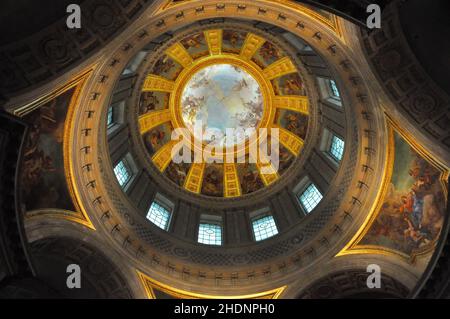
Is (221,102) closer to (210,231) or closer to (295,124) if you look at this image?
(295,124)

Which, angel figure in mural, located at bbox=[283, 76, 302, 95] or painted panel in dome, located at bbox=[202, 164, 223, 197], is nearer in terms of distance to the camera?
angel figure in mural, located at bbox=[283, 76, 302, 95]

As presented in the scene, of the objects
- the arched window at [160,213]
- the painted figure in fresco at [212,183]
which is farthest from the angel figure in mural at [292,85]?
the arched window at [160,213]

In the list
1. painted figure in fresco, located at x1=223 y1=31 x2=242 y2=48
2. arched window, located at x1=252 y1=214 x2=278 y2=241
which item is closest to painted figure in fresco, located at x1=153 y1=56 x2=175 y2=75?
painted figure in fresco, located at x1=223 y1=31 x2=242 y2=48

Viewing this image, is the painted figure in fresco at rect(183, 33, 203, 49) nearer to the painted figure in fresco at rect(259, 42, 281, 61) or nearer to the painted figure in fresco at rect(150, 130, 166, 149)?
the painted figure in fresco at rect(259, 42, 281, 61)

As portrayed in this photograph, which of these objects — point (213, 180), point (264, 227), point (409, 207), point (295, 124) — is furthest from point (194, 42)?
point (409, 207)
